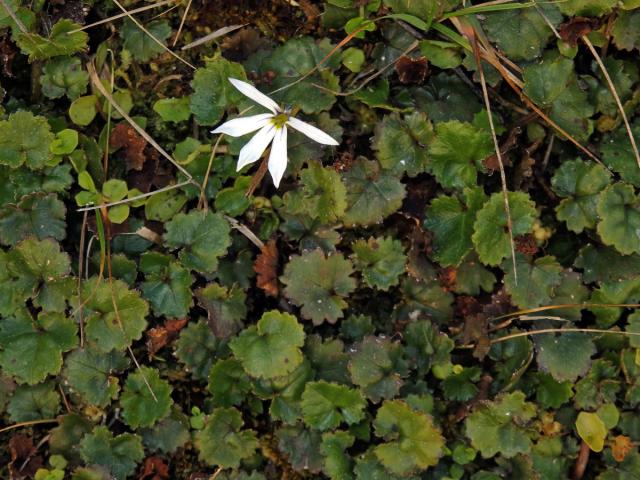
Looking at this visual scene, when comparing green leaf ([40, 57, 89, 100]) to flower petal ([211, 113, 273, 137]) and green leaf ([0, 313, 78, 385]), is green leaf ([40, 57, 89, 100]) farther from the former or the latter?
green leaf ([0, 313, 78, 385])

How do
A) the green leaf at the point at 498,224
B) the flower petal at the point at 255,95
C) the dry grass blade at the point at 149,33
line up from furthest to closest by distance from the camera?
the dry grass blade at the point at 149,33 → the green leaf at the point at 498,224 → the flower petal at the point at 255,95

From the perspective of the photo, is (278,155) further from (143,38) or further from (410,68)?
(143,38)

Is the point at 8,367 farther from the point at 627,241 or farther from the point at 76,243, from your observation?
the point at 627,241

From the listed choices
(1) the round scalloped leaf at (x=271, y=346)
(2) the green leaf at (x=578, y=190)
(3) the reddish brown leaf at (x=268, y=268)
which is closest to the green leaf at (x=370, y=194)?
(3) the reddish brown leaf at (x=268, y=268)

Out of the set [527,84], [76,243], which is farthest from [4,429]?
[527,84]

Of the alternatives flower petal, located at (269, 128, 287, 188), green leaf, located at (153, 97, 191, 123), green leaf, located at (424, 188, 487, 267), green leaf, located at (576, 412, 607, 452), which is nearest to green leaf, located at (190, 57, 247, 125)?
green leaf, located at (153, 97, 191, 123)

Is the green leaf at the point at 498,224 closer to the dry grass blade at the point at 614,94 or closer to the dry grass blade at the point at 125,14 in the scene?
the dry grass blade at the point at 614,94

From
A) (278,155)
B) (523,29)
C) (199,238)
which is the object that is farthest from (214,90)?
(523,29)

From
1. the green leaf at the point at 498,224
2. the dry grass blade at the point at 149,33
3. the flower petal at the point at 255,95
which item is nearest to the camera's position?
the flower petal at the point at 255,95
